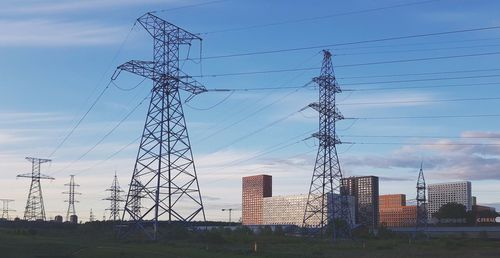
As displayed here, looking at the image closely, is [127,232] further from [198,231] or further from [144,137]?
[144,137]

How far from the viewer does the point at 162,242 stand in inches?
2140

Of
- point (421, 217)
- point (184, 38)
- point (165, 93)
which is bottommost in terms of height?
point (421, 217)

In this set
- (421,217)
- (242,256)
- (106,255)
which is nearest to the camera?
(106,255)

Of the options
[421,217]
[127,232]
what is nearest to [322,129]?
[127,232]

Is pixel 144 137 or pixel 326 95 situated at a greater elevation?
pixel 326 95

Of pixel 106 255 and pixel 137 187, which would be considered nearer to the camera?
pixel 106 255

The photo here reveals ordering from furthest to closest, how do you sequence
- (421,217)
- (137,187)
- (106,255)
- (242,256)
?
(421,217), (137,187), (242,256), (106,255)

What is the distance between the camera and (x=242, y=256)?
42.8 meters

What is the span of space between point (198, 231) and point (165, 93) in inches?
592

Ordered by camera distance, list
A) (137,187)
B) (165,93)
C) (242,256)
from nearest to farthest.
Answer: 1. (242,256)
2. (137,187)
3. (165,93)

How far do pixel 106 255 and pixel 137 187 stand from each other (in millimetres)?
14561

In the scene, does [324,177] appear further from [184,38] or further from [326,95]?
[184,38]

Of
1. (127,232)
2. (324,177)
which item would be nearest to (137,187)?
(127,232)

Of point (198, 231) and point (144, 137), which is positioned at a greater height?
point (144, 137)
